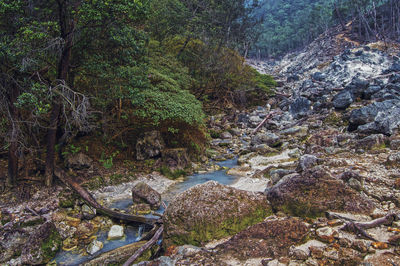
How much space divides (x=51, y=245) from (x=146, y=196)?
235cm

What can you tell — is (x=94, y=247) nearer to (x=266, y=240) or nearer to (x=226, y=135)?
(x=266, y=240)

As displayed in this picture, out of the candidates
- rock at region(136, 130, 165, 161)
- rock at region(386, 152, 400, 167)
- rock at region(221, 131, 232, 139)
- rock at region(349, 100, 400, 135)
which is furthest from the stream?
rock at region(221, 131, 232, 139)

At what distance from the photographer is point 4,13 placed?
17.8 ft

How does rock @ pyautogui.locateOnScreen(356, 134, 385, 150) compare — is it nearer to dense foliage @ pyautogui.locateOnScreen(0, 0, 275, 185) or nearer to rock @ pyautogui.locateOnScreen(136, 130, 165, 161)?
dense foliage @ pyautogui.locateOnScreen(0, 0, 275, 185)

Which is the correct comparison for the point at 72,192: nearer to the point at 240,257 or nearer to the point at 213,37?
the point at 240,257

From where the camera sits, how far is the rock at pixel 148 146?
951cm

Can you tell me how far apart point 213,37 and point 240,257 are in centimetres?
2024

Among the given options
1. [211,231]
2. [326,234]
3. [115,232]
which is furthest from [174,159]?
[326,234]

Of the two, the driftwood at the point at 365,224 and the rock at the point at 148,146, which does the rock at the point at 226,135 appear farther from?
the driftwood at the point at 365,224

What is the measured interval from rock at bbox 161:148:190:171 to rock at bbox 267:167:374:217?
517 cm

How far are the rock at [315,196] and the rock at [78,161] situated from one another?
19.3ft

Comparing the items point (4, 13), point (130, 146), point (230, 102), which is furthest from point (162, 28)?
point (4, 13)

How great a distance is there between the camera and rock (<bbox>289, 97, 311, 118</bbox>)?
630 inches

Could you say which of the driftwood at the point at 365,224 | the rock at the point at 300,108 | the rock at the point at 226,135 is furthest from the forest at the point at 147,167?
the rock at the point at 300,108
